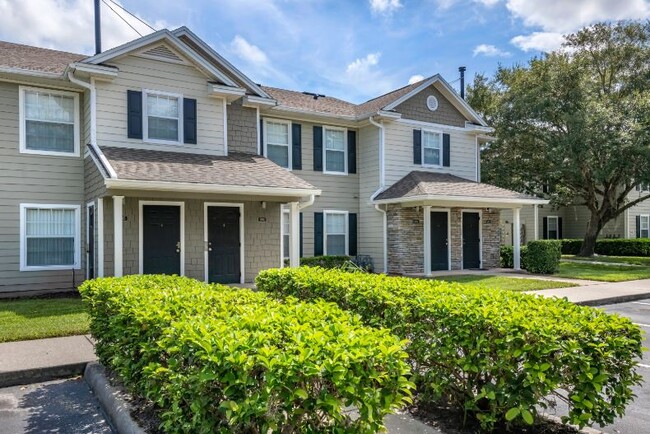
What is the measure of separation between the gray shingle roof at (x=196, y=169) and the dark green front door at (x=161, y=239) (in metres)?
1.27

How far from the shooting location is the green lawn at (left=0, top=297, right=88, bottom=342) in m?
6.95

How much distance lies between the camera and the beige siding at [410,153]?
53.2 ft

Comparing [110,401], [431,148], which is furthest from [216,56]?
[110,401]

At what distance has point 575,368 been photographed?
3.17m

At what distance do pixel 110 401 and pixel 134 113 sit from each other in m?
8.80

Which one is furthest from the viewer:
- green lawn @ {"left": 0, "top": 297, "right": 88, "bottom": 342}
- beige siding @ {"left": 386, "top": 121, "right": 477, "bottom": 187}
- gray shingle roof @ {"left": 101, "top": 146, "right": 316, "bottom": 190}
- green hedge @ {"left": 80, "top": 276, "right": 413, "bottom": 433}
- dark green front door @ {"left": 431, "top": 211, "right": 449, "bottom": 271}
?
dark green front door @ {"left": 431, "top": 211, "right": 449, "bottom": 271}

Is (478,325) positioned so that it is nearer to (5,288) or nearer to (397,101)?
(5,288)

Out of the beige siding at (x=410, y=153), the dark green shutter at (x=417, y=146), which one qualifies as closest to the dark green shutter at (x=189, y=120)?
the beige siding at (x=410, y=153)

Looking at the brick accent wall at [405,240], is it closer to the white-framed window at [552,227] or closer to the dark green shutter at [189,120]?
the dark green shutter at [189,120]

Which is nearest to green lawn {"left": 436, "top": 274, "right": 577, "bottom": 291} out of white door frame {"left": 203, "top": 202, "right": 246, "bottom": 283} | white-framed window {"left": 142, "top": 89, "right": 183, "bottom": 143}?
white door frame {"left": 203, "top": 202, "right": 246, "bottom": 283}

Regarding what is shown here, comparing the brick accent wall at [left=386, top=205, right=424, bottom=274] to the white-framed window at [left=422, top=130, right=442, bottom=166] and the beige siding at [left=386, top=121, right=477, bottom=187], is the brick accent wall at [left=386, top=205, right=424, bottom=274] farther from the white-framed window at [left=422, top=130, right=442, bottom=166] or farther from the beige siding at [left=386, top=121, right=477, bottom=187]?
the white-framed window at [left=422, top=130, right=442, bottom=166]

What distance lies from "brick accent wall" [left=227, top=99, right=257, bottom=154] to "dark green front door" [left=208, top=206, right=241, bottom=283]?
1.97 meters

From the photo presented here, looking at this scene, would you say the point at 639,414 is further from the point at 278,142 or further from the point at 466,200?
the point at 278,142

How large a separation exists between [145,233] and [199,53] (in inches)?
208
